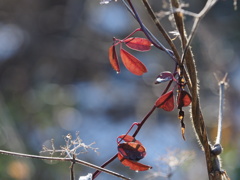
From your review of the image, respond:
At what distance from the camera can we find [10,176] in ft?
5.68

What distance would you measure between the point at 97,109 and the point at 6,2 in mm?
862

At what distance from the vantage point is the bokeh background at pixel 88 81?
2080 millimetres

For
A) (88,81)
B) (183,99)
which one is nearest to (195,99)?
(183,99)

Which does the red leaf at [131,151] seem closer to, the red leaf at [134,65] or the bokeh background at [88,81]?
the red leaf at [134,65]

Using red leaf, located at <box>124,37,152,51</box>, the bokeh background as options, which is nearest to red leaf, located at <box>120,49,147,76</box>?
red leaf, located at <box>124,37,152,51</box>

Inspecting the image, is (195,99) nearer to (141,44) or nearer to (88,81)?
(141,44)

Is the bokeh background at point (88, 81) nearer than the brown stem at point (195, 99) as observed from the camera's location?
No

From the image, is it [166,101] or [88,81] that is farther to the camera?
[88,81]

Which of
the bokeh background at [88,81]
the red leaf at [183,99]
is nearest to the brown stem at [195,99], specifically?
the red leaf at [183,99]

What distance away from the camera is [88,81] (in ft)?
8.32

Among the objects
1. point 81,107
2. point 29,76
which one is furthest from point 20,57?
point 81,107

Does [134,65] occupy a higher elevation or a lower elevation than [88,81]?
lower

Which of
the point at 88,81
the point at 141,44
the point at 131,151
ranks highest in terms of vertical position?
the point at 88,81

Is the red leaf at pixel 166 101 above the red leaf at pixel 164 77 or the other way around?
the other way around
